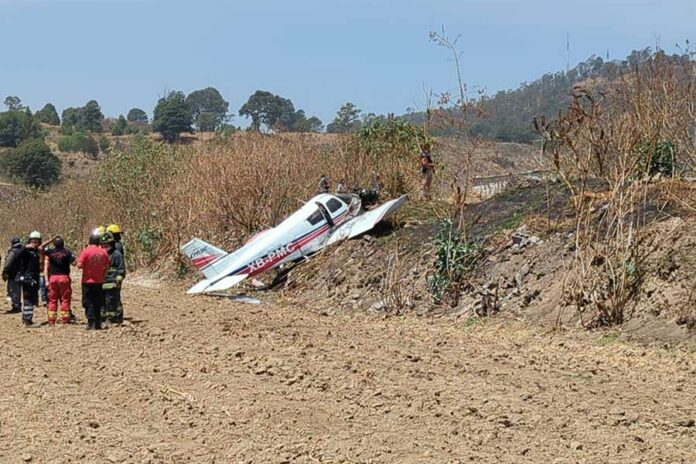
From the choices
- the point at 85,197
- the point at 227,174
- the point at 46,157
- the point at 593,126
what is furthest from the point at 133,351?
the point at 46,157

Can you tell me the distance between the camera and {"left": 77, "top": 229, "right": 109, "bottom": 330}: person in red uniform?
1397cm

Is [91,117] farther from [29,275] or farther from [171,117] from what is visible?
[29,275]

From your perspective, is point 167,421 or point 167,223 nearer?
point 167,421

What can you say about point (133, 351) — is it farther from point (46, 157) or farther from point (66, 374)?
point (46, 157)

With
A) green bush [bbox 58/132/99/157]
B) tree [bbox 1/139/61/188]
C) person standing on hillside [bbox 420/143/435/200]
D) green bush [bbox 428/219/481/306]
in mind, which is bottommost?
green bush [bbox 428/219/481/306]

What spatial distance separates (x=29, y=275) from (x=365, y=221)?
8328mm

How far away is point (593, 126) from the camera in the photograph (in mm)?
13461

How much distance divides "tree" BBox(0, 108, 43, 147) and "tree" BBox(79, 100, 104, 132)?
17.3 metres

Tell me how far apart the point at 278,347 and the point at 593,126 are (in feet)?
18.4

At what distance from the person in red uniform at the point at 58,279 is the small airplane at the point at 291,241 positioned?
5.43 metres

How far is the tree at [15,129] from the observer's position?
101938 millimetres

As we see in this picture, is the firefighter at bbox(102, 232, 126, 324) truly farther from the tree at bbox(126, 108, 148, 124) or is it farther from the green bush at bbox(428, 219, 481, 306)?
the tree at bbox(126, 108, 148, 124)

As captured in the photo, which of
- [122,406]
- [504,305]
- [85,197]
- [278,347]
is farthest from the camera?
[85,197]

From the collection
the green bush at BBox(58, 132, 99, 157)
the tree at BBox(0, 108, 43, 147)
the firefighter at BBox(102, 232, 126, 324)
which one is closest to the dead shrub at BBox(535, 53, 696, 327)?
the firefighter at BBox(102, 232, 126, 324)
